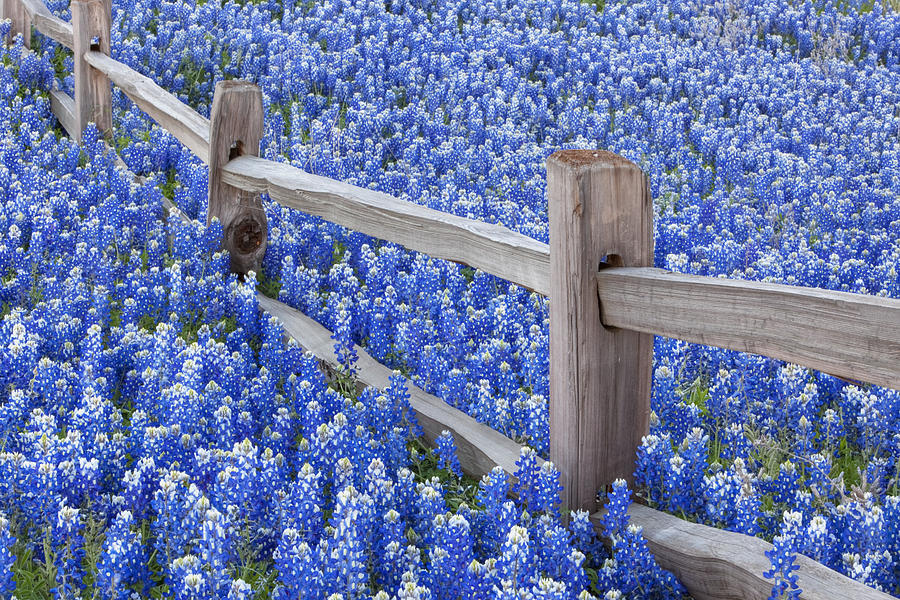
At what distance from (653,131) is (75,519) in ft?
25.3

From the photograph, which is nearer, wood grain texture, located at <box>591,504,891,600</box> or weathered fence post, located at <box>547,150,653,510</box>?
wood grain texture, located at <box>591,504,891,600</box>

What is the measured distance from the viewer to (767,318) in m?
2.47

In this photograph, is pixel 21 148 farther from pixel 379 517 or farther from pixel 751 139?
pixel 751 139

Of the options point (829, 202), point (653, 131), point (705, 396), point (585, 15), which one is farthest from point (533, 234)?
point (585, 15)

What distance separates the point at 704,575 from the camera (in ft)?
9.64

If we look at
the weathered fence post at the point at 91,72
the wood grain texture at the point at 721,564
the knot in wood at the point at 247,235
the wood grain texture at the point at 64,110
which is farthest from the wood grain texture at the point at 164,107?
the wood grain texture at the point at 721,564

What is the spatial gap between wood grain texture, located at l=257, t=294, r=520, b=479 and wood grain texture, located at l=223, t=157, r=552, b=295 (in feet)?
2.06

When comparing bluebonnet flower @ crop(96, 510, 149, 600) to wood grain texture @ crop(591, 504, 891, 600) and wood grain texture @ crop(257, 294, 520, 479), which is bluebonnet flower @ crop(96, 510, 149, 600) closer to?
wood grain texture @ crop(257, 294, 520, 479)

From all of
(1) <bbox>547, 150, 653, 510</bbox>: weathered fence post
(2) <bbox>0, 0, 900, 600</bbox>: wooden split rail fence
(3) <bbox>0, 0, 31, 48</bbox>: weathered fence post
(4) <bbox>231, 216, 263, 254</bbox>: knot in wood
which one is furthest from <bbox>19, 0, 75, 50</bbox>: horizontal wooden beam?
(1) <bbox>547, 150, 653, 510</bbox>: weathered fence post

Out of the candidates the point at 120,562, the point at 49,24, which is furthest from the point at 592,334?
the point at 49,24

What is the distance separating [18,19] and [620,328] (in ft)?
31.0

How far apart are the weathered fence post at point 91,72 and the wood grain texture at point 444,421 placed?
4096 mm

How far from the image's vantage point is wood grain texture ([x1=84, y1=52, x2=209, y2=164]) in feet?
19.8

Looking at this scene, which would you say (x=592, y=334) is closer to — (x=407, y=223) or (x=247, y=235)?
(x=407, y=223)
